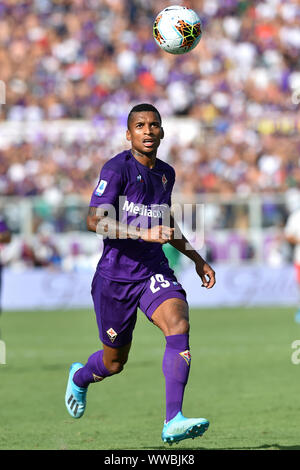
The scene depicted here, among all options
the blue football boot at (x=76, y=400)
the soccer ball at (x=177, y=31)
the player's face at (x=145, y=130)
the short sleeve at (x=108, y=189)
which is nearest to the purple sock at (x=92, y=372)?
the blue football boot at (x=76, y=400)

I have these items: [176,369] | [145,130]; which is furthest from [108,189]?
[176,369]

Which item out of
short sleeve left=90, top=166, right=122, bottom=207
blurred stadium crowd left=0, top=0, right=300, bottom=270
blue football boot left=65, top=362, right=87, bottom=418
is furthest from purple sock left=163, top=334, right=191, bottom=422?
blurred stadium crowd left=0, top=0, right=300, bottom=270

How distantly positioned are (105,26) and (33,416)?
21.8m

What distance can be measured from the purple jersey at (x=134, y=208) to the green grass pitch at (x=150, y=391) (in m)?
1.34

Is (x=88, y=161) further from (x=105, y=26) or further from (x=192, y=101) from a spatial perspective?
(x=105, y=26)

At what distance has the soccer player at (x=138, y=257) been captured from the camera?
6.34 m

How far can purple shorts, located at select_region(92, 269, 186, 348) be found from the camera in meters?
6.60

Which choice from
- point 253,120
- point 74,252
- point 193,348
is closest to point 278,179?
point 253,120

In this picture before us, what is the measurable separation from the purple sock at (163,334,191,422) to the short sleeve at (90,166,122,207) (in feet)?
3.55

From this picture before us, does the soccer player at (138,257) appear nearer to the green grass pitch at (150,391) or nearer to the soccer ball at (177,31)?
the green grass pitch at (150,391)

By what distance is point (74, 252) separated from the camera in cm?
2192

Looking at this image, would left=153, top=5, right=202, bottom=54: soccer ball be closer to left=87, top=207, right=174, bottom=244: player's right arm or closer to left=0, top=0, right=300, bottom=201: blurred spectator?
left=87, top=207, right=174, bottom=244: player's right arm

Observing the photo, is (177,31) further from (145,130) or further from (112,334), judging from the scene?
(112,334)

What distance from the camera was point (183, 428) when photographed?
5879 mm
